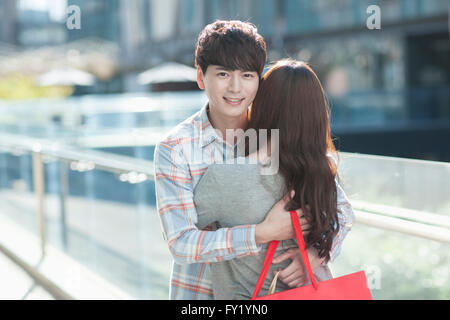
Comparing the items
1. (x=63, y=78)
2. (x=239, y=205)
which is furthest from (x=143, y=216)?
(x=63, y=78)

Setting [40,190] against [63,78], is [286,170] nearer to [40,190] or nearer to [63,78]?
[40,190]

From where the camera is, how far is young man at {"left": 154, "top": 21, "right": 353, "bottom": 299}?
5.08 ft

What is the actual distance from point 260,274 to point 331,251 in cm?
22

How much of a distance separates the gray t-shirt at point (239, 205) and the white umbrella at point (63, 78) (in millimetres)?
21161

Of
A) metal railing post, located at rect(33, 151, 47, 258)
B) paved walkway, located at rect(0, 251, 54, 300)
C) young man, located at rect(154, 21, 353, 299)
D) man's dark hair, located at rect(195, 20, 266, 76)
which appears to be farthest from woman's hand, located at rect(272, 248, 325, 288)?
metal railing post, located at rect(33, 151, 47, 258)

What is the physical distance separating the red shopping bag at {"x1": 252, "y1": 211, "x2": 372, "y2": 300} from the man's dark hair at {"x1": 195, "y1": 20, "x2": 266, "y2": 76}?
42 centimetres

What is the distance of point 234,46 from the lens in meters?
1.57

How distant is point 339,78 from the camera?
23.5 metres

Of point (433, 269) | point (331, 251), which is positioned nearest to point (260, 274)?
point (331, 251)

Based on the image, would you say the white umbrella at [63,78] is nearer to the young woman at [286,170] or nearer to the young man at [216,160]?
the young man at [216,160]

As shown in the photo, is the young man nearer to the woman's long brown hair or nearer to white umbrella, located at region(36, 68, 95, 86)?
the woman's long brown hair

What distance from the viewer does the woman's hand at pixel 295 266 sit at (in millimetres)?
1624

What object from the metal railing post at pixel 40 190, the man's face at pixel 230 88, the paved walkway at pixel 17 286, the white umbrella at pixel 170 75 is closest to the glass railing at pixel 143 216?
the metal railing post at pixel 40 190

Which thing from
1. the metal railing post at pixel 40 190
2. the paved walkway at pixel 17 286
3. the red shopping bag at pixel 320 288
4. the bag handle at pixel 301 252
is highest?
the bag handle at pixel 301 252
